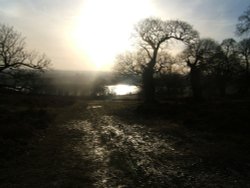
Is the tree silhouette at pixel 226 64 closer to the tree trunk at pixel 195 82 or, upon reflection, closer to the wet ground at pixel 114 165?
the tree trunk at pixel 195 82

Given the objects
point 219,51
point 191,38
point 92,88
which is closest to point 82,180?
point 191,38

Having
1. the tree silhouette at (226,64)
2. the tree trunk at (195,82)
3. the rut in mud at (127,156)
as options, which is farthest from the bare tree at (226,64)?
the rut in mud at (127,156)

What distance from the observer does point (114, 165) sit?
11.4m

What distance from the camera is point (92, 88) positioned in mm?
97750

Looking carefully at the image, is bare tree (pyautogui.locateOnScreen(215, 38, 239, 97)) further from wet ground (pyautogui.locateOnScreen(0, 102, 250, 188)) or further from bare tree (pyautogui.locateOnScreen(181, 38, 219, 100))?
wet ground (pyautogui.locateOnScreen(0, 102, 250, 188))

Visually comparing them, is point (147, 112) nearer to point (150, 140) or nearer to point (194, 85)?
point (150, 140)

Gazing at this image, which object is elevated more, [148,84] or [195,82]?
[195,82]

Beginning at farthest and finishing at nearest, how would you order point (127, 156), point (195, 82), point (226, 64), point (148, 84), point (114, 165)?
point (226, 64), point (195, 82), point (148, 84), point (127, 156), point (114, 165)

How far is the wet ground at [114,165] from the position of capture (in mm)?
9633

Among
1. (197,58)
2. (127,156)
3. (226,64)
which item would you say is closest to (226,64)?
(226,64)

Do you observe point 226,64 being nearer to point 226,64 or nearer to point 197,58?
point 226,64

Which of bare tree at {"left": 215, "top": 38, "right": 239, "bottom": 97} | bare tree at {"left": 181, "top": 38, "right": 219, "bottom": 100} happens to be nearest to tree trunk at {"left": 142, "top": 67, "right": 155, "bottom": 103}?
bare tree at {"left": 181, "top": 38, "right": 219, "bottom": 100}

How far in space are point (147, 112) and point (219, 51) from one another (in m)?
40.1

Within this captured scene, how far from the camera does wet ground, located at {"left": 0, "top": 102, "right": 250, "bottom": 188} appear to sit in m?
9.63
